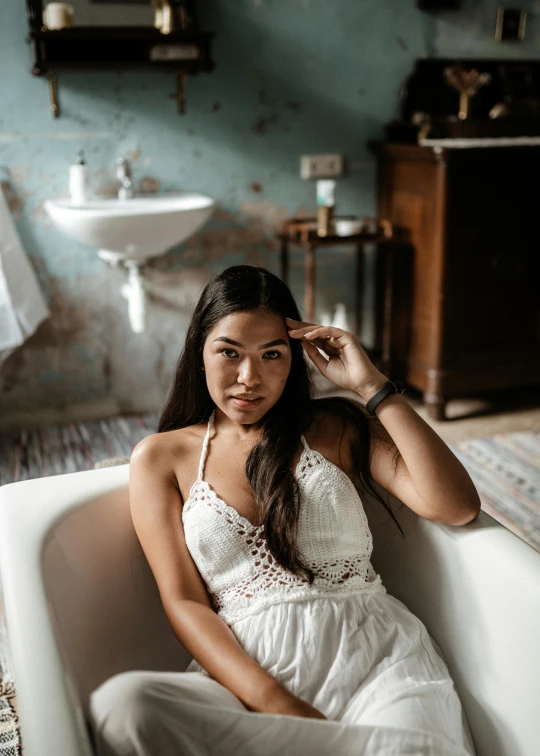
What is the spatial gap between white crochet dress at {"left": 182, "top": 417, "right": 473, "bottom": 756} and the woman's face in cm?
11

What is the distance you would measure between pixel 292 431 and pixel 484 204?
6.27 ft

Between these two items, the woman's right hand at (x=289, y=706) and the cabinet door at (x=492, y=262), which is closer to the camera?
the woman's right hand at (x=289, y=706)

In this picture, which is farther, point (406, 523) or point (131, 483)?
point (406, 523)

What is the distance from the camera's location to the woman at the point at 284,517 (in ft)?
3.37

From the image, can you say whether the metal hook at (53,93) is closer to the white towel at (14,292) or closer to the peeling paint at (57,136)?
the peeling paint at (57,136)

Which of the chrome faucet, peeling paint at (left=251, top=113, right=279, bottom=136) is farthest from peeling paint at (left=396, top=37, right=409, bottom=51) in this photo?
the chrome faucet

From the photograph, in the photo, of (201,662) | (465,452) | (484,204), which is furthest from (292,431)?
(484,204)

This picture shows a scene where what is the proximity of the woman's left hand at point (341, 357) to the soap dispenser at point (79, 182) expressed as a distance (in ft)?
5.70

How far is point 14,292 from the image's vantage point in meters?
2.73

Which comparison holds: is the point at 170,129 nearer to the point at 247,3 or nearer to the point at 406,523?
the point at 247,3

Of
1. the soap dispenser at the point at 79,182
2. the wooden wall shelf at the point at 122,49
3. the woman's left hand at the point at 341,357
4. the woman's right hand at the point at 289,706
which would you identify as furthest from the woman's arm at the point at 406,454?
the wooden wall shelf at the point at 122,49

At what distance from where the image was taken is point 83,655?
1.11 meters

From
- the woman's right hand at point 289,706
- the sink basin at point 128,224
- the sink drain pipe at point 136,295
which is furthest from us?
the sink drain pipe at point 136,295

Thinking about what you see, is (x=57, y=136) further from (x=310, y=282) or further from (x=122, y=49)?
(x=310, y=282)
